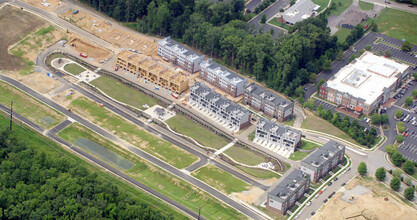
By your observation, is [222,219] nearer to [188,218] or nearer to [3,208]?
[188,218]

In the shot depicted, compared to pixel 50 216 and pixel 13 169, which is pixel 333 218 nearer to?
pixel 50 216

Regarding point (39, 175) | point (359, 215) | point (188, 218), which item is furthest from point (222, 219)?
point (39, 175)

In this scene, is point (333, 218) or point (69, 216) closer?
point (69, 216)

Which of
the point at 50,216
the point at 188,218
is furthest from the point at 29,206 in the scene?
the point at 188,218

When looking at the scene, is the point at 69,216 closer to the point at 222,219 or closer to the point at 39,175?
the point at 39,175

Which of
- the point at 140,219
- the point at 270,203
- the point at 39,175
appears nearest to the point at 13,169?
the point at 39,175
